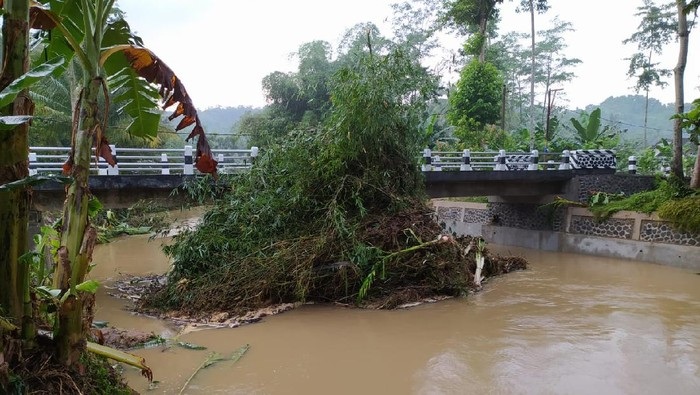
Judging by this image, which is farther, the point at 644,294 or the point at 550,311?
the point at 644,294

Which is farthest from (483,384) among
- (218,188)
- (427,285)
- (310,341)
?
(218,188)

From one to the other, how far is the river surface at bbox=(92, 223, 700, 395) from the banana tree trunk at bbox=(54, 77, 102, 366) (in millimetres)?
2187

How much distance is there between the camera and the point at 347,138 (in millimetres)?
9453

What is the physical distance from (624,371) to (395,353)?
257 cm

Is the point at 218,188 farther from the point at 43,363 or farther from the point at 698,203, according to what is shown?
the point at 698,203

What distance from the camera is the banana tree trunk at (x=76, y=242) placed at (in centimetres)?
315

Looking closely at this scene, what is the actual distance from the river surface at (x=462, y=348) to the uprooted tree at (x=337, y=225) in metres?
0.55

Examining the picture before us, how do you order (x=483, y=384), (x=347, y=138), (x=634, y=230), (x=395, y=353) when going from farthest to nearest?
1. (x=634, y=230)
2. (x=347, y=138)
3. (x=395, y=353)
4. (x=483, y=384)

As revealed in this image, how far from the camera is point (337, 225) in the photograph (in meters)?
8.61

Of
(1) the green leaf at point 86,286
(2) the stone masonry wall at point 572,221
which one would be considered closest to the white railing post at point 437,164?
(2) the stone masonry wall at point 572,221

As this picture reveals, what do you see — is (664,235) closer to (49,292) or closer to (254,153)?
(254,153)

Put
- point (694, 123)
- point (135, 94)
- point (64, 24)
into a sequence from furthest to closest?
1. point (694, 123)
2. point (135, 94)
3. point (64, 24)

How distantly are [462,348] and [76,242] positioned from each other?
494 centimetres

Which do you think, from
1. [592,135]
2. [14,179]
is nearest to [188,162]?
[14,179]
